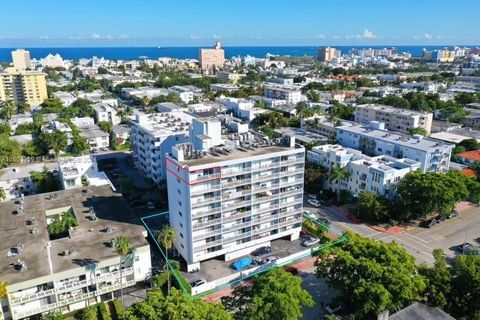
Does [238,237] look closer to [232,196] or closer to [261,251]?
[261,251]

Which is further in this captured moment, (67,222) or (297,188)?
(297,188)

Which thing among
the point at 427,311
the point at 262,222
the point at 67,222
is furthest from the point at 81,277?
the point at 427,311

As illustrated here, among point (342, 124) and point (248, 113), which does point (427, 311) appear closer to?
point (342, 124)

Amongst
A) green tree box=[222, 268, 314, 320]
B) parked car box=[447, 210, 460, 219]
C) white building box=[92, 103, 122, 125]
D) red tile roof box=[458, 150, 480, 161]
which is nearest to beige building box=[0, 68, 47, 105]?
white building box=[92, 103, 122, 125]

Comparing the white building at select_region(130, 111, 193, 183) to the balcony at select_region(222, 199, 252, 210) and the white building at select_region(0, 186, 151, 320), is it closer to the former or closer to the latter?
the white building at select_region(0, 186, 151, 320)

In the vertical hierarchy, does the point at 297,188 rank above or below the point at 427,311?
above

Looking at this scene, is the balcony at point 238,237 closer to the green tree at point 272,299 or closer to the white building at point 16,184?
the green tree at point 272,299

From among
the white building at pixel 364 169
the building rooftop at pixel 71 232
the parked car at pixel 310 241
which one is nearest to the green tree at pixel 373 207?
the white building at pixel 364 169
